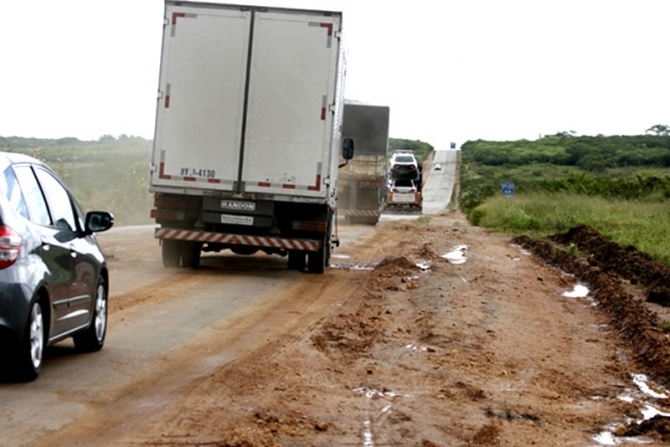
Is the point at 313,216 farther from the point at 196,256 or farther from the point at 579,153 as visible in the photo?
the point at 579,153

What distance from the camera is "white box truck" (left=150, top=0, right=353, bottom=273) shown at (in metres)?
18.7

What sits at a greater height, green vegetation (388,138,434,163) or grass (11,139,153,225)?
green vegetation (388,138,434,163)

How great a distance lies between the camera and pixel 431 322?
12867 millimetres

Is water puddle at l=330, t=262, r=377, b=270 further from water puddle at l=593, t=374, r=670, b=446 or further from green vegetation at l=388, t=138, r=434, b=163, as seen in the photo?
green vegetation at l=388, t=138, r=434, b=163

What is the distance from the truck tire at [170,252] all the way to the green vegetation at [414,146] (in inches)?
4607

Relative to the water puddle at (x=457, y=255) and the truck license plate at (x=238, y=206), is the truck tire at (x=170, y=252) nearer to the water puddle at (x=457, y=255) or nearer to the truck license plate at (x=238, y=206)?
the truck license plate at (x=238, y=206)

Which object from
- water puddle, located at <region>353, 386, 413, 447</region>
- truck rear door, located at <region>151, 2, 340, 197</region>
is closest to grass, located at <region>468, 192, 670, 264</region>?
truck rear door, located at <region>151, 2, 340, 197</region>

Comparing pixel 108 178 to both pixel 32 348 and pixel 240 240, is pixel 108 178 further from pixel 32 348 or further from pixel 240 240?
pixel 32 348

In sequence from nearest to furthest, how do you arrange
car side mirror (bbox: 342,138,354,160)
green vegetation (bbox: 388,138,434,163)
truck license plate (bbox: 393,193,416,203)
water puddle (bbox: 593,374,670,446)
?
water puddle (bbox: 593,374,670,446), car side mirror (bbox: 342,138,354,160), truck license plate (bbox: 393,193,416,203), green vegetation (bbox: 388,138,434,163)

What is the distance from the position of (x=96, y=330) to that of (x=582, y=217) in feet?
100.0

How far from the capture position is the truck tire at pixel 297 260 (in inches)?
790

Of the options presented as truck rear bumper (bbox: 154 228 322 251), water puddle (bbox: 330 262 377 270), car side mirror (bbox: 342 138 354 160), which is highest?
car side mirror (bbox: 342 138 354 160)

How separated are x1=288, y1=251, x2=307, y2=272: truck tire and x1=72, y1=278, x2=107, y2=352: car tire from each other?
9558 mm

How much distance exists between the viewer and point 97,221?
9.90 m
